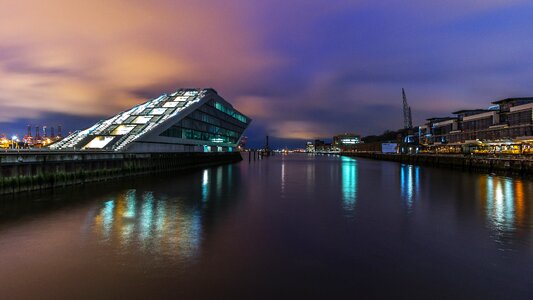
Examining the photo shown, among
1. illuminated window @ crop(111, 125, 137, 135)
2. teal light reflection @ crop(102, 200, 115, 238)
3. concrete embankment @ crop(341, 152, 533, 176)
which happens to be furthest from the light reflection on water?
illuminated window @ crop(111, 125, 137, 135)

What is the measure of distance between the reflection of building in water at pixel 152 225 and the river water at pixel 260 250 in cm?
6

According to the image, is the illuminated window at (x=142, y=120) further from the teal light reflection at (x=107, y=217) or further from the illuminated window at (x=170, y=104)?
the teal light reflection at (x=107, y=217)

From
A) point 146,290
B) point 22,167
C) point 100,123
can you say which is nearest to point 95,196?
point 22,167

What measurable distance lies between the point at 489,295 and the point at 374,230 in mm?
7742

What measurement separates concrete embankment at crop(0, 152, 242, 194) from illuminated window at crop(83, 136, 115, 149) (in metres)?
12.5

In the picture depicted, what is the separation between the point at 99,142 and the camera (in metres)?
63.6

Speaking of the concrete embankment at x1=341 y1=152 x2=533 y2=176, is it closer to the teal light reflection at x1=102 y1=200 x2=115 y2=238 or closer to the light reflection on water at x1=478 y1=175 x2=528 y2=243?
the light reflection on water at x1=478 y1=175 x2=528 y2=243

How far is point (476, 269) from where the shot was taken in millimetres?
11391

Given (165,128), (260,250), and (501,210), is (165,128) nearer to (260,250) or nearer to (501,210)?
(501,210)

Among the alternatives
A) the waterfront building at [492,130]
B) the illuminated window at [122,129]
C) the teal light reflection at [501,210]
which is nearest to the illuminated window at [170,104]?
the illuminated window at [122,129]

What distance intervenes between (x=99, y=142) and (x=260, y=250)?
5851cm

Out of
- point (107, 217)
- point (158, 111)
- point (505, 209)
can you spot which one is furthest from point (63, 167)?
point (158, 111)

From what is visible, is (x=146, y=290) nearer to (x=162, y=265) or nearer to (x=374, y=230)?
(x=162, y=265)

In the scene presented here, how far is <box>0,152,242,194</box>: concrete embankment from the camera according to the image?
86.8ft
